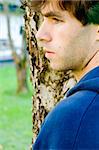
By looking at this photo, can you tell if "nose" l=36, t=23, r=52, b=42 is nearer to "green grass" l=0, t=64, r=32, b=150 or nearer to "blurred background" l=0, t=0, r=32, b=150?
"blurred background" l=0, t=0, r=32, b=150

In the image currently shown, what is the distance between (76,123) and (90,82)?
15 cm

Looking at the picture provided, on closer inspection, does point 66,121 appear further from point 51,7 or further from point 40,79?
point 40,79

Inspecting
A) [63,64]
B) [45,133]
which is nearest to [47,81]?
[63,64]

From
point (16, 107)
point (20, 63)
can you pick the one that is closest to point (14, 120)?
point (16, 107)

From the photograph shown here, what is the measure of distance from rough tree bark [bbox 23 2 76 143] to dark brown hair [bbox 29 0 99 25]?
1.44 metres

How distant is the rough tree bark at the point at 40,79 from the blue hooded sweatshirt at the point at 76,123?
1.59m

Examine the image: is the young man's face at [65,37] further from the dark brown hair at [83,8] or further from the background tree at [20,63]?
the background tree at [20,63]

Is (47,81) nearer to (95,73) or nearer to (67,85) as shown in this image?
(67,85)

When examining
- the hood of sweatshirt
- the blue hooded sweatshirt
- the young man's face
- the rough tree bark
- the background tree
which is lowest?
the background tree

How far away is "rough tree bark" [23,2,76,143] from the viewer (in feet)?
10.5

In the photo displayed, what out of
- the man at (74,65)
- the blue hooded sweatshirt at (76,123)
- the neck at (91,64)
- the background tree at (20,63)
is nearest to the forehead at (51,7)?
the man at (74,65)

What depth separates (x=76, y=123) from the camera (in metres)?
1.53

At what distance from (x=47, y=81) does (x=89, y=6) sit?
1.54 metres

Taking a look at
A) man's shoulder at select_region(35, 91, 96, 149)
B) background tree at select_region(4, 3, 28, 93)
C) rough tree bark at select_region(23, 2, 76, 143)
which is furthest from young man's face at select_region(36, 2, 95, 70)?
background tree at select_region(4, 3, 28, 93)
